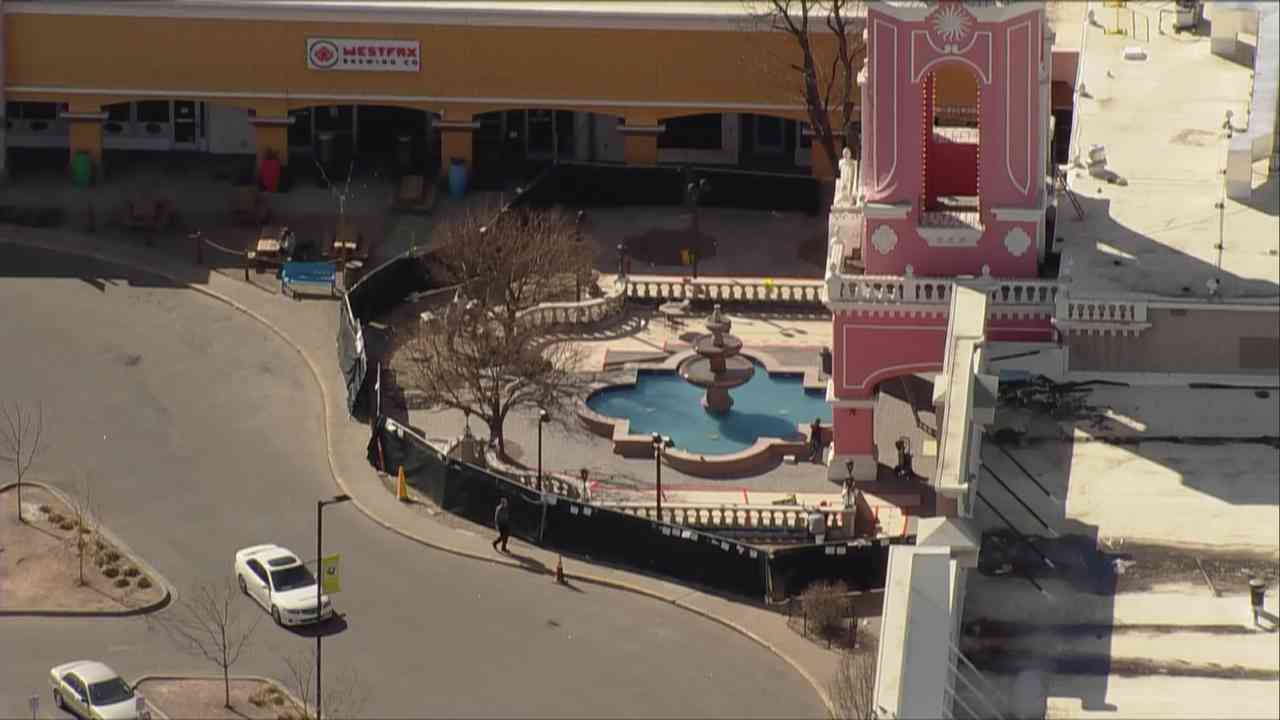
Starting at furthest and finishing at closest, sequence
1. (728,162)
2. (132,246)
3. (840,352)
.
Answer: (728,162) < (132,246) < (840,352)

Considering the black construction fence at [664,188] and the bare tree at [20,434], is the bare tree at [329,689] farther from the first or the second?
the black construction fence at [664,188]

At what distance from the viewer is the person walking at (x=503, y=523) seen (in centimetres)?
10038

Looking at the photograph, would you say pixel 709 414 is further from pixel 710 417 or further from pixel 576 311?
pixel 576 311

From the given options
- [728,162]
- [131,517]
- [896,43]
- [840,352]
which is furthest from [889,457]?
[728,162]

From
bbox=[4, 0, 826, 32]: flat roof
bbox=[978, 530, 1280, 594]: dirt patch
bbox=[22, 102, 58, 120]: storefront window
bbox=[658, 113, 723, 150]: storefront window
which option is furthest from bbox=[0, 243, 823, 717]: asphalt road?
bbox=[658, 113, 723, 150]: storefront window

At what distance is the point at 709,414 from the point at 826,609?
15949mm

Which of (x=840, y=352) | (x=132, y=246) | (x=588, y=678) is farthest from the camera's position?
(x=132, y=246)

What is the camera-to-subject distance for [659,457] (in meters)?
101

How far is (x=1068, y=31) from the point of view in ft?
430

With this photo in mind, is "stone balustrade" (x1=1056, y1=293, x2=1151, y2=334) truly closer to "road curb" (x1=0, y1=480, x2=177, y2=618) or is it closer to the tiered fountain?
the tiered fountain

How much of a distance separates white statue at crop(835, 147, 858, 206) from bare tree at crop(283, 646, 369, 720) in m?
21.3

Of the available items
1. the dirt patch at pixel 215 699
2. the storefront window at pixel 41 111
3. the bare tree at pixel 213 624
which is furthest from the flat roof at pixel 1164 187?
the storefront window at pixel 41 111

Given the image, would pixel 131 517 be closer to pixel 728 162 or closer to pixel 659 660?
pixel 659 660

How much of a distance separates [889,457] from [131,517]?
2108 centimetres
